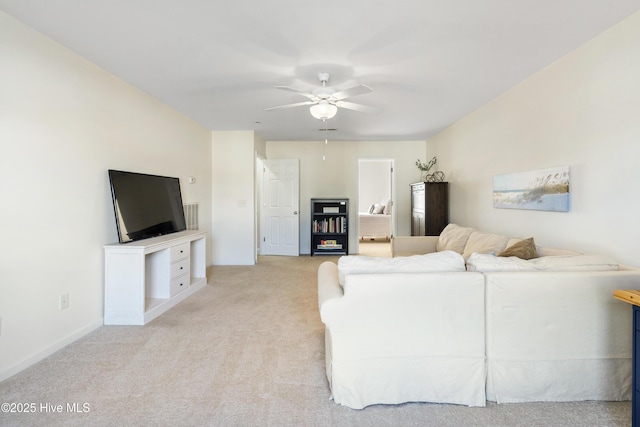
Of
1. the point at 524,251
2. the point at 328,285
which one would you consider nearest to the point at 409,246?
the point at 524,251

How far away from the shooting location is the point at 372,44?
2439 millimetres

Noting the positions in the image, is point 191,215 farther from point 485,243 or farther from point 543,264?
point 543,264

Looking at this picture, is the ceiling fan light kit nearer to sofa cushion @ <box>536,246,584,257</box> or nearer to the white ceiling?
the white ceiling

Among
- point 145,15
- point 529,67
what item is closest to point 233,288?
point 145,15

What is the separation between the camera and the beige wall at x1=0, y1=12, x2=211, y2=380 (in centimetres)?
208

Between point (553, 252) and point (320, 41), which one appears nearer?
point (320, 41)

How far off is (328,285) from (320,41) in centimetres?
185

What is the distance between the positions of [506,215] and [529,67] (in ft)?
5.19

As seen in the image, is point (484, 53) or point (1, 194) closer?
point (1, 194)

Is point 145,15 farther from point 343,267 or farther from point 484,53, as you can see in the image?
point 484,53

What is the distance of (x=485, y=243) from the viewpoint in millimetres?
3266

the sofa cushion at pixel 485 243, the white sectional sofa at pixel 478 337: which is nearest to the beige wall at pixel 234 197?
the sofa cushion at pixel 485 243

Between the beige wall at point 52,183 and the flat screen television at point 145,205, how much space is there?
99 millimetres

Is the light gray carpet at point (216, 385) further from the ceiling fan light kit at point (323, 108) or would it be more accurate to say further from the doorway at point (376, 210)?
the doorway at point (376, 210)
